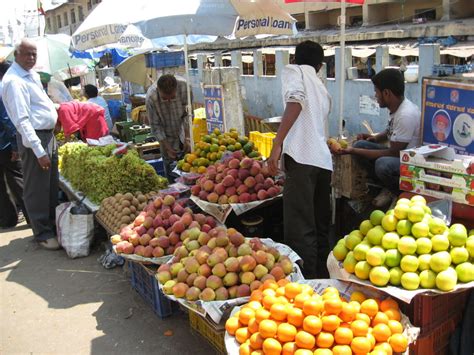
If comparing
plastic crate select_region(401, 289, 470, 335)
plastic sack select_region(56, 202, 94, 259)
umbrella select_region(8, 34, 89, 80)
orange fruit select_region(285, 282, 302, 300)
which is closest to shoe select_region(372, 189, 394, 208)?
plastic crate select_region(401, 289, 470, 335)

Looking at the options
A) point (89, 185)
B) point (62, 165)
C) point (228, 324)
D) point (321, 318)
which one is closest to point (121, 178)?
point (89, 185)

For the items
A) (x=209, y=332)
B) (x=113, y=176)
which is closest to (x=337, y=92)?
(x=113, y=176)

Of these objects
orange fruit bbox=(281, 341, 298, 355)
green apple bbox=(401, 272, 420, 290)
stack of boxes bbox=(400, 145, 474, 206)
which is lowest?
orange fruit bbox=(281, 341, 298, 355)

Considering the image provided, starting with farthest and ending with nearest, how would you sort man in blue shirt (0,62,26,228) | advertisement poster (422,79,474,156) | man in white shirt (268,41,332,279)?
man in blue shirt (0,62,26,228)
man in white shirt (268,41,332,279)
advertisement poster (422,79,474,156)

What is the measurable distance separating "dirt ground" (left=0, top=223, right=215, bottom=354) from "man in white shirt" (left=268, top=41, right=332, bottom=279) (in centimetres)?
119

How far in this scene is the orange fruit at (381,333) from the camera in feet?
8.14

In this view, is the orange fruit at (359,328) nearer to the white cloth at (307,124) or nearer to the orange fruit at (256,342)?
the orange fruit at (256,342)

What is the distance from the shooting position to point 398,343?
2.45 metres

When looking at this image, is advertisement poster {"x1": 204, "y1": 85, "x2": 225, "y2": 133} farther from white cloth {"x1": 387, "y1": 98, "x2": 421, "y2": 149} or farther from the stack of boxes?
the stack of boxes

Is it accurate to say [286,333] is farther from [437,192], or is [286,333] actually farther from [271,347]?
[437,192]

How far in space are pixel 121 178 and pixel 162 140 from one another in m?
1.07

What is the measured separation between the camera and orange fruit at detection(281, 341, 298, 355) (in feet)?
8.11

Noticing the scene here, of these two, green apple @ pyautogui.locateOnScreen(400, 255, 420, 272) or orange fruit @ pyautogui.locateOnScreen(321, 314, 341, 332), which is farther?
green apple @ pyautogui.locateOnScreen(400, 255, 420, 272)

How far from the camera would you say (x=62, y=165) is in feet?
23.4
